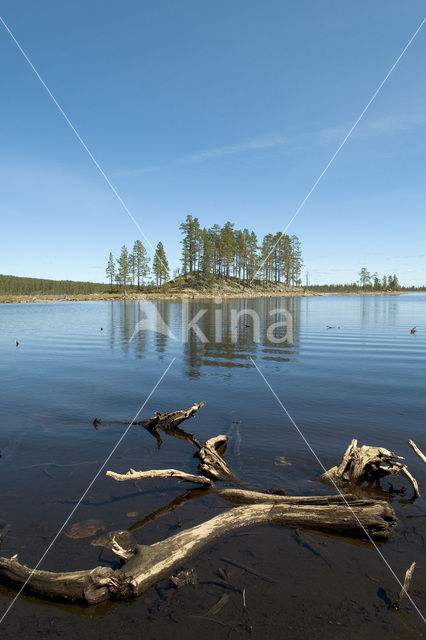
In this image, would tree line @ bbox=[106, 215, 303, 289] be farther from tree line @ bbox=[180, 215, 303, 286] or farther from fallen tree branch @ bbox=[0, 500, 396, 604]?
fallen tree branch @ bbox=[0, 500, 396, 604]

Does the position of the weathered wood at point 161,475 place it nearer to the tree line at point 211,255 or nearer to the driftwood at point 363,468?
the driftwood at point 363,468

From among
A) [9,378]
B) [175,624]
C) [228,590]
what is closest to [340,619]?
[228,590]

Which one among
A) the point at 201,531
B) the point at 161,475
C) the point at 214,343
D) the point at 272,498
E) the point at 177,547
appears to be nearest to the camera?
the point at 177,547

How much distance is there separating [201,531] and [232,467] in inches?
110

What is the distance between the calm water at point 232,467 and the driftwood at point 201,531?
17 cm

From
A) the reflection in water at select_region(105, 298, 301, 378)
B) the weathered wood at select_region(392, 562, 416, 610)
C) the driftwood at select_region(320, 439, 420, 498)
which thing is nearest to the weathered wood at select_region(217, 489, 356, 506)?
the driftwood at select_region(320, 439, 420, 498)

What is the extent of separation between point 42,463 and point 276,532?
5.65 meters

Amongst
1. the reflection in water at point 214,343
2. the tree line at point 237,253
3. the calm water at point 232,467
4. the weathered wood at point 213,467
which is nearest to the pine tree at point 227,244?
the tree line at point 237,253

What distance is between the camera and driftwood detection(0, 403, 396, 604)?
4.64 metres

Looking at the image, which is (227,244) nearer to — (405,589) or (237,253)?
(237,253)

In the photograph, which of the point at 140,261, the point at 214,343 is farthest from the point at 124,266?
the point at 214,343

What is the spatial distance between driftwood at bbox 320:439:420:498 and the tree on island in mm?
132469

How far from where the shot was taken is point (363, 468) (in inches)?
299

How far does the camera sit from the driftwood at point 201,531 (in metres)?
4.64
